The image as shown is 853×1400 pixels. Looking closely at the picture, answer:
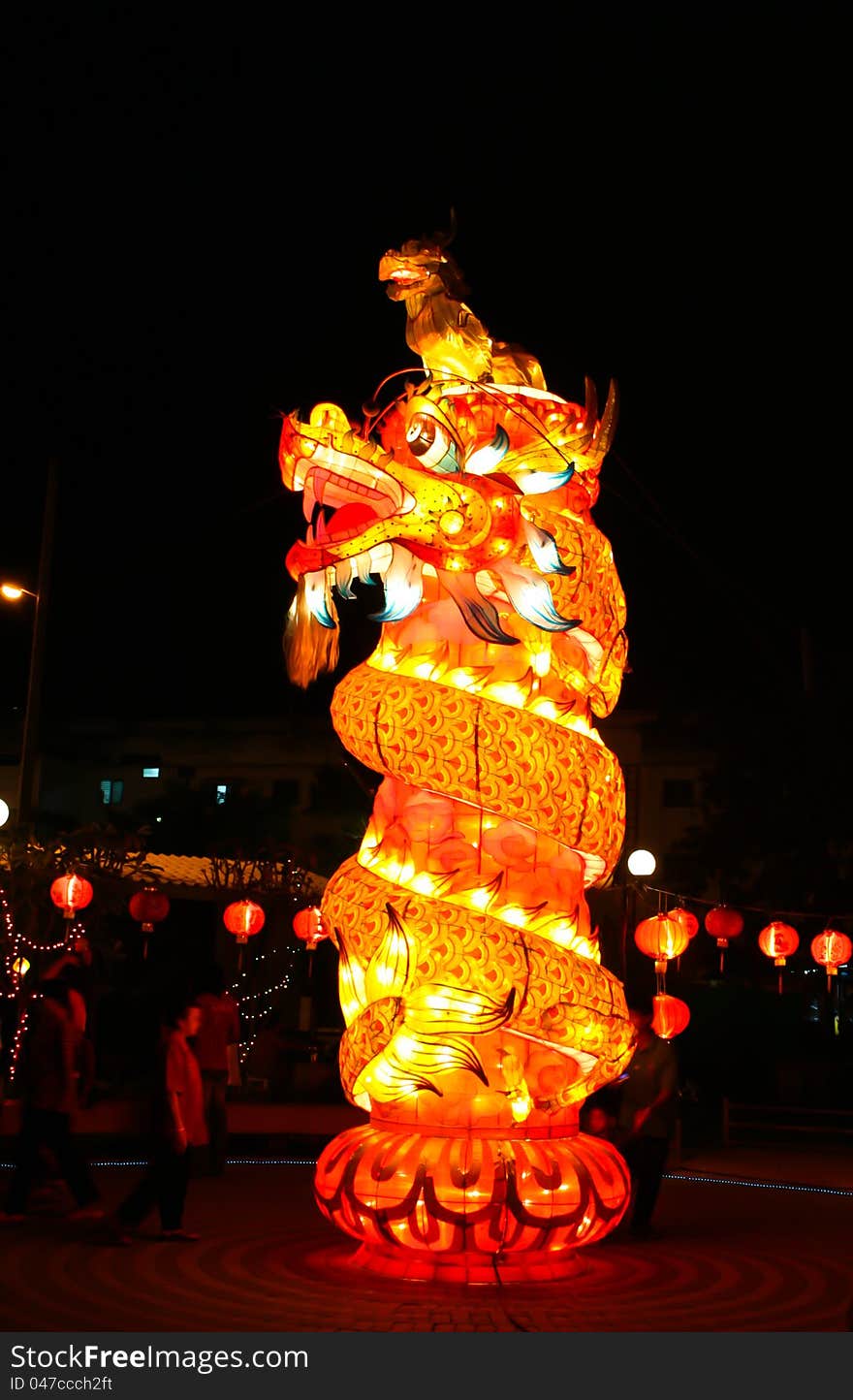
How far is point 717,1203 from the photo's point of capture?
10.9 metres

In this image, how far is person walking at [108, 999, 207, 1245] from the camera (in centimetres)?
795

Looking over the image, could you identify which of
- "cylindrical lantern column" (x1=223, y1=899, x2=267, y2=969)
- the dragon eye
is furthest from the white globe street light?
the dragon eye

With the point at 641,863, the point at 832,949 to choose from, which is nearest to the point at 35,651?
the point at 641,863

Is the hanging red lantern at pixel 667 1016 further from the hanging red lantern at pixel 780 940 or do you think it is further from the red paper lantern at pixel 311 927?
the red paper lantern at pixel 311 927

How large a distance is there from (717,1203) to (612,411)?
6393mm

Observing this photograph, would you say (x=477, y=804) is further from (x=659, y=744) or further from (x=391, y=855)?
(x=659, y=744)

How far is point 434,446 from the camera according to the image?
7.94m

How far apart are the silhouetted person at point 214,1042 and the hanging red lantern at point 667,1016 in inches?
139

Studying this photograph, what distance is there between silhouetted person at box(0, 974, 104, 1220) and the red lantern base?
2.00 meters

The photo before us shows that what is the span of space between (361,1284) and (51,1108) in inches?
97.0

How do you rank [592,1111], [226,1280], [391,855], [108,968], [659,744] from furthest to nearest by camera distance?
[659,744], [108,968], [592,1111], [391,855], [226,1280]

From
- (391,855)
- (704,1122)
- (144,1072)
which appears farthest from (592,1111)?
(144,1072)

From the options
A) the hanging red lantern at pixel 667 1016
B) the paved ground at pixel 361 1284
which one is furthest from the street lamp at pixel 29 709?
the hanging red lantern at pixel 667 1016

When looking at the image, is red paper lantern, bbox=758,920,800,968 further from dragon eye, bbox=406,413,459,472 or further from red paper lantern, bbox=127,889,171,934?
dragon eye, bbox=406,413,459,472
